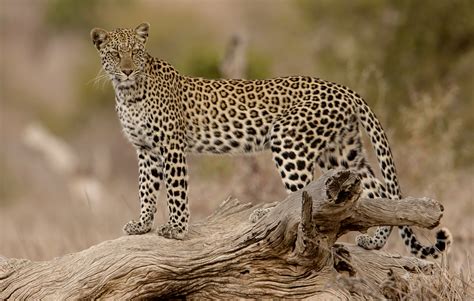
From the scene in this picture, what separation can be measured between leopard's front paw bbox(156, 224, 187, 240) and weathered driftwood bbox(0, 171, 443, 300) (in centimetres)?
8

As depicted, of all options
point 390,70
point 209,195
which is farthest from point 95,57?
point 209,195

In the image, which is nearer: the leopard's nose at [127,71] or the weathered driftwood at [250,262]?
the weathered driftwood at [250,262]

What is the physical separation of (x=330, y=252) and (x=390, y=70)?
1673 cm

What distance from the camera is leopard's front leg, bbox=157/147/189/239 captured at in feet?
33.0

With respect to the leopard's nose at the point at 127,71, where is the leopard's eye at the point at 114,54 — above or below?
above

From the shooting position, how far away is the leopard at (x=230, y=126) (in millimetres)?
10008

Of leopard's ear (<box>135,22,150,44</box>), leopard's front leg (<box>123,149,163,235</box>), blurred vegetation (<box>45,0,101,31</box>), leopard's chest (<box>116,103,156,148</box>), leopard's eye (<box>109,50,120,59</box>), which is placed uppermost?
blurred vegetation (<box>45,0,101,31</box>)

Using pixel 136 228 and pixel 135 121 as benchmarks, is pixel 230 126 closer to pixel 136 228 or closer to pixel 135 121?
pixel 135 121

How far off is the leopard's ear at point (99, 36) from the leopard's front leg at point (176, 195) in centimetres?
132

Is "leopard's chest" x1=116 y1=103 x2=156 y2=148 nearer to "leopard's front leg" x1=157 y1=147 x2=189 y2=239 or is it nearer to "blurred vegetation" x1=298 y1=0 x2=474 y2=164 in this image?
"leopard's front leg" x1=157 y1=147 x2=189 y2=239

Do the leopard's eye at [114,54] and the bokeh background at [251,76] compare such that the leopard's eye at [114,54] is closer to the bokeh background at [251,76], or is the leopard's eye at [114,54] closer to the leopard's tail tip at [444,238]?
the bokeh background at [251,76]

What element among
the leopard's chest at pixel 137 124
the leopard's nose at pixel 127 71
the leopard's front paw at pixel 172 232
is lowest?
the leopard's front paw at pixel 172 232

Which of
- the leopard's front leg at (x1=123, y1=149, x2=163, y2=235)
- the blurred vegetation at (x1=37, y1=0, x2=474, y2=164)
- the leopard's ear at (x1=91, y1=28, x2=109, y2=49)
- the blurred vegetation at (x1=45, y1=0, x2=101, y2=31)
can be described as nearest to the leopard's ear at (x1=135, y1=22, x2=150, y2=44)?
the leopard's ear at (x1=91, y1=28, x2=109, y2=49)

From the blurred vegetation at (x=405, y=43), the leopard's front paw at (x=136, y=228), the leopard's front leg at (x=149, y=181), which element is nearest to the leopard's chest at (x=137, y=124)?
the leopard's front leg at (x=149, y=181)
